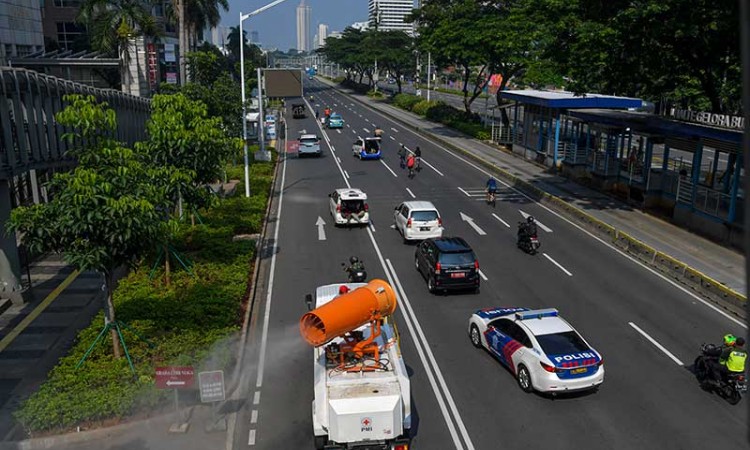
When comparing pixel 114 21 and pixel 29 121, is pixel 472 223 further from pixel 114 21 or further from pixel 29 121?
pixel 114 21

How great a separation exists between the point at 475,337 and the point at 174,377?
27.8 feet

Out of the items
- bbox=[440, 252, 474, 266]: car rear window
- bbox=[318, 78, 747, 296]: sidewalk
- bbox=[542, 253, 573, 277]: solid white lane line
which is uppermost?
bbox=[440, 252, 474, 266]: car rear window

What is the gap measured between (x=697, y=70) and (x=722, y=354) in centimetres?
2264

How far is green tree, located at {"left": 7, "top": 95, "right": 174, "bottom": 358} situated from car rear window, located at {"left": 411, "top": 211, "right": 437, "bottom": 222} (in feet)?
45.9

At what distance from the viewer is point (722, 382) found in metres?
15.2

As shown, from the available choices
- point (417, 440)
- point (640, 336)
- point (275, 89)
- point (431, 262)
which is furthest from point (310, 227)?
point (275, 89)

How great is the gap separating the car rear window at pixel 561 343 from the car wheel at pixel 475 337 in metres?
2.61

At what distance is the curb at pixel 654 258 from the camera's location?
21358 mm

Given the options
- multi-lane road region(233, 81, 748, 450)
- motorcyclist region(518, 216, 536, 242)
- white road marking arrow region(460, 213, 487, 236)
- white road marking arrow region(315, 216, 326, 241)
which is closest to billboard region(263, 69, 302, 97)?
multi-lane road region(233, 81, 748, 450)

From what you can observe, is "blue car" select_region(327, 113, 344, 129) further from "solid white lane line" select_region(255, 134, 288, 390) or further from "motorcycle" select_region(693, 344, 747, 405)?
"motorcycle" select_region(693, 344, 747, 405)

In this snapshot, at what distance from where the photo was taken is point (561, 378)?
14.8m

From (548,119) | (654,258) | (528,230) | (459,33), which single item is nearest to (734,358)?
(654,258)

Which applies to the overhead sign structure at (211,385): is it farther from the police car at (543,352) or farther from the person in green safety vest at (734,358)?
the person in green safety vest at (734,358)

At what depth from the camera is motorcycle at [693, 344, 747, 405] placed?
49.2 ft
